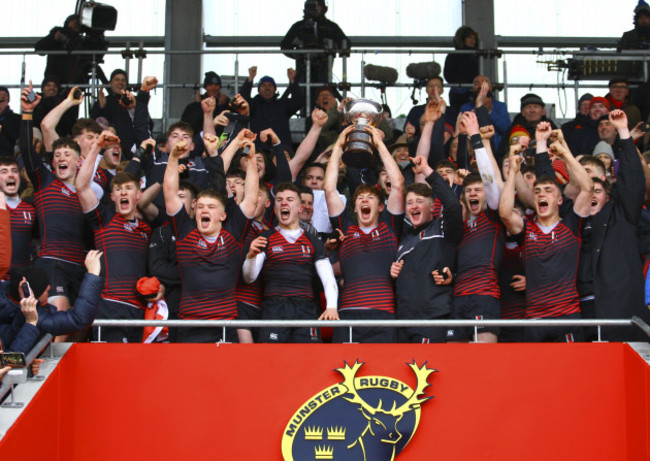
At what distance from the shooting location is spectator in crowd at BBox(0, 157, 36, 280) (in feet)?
28.7

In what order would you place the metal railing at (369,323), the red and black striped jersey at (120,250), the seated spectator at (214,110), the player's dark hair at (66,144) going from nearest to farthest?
the metal railing at (369,323)
the red and black striped jersey at (120,250)
the player's dark hair at (66,144)
the seated spectator at (214,110)

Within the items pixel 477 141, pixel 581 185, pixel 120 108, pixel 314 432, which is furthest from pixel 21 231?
pixel 581 185

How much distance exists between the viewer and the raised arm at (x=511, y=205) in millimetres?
8470

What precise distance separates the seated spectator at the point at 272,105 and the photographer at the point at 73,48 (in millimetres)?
2227

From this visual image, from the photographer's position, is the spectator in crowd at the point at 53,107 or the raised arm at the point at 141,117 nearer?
the raised arm at the point at 141,117

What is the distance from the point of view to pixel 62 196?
29.2ft

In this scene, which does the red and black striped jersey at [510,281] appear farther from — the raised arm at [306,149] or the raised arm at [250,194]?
the raised arm at [306,149]

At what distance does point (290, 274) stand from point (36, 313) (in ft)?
6.43

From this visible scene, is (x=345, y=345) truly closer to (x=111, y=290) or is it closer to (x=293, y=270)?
(x=293, y=270)

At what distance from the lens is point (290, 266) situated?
850cm

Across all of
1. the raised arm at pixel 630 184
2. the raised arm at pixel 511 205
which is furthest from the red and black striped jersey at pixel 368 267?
the raised arm at pixel 630 184

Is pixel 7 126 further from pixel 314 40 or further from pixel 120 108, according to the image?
pixel 314 40

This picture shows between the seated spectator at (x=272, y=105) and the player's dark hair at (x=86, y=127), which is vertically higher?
the seated spectator at (x=272, y=105)

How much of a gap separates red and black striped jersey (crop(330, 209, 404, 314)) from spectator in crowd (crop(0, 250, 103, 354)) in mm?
1944
